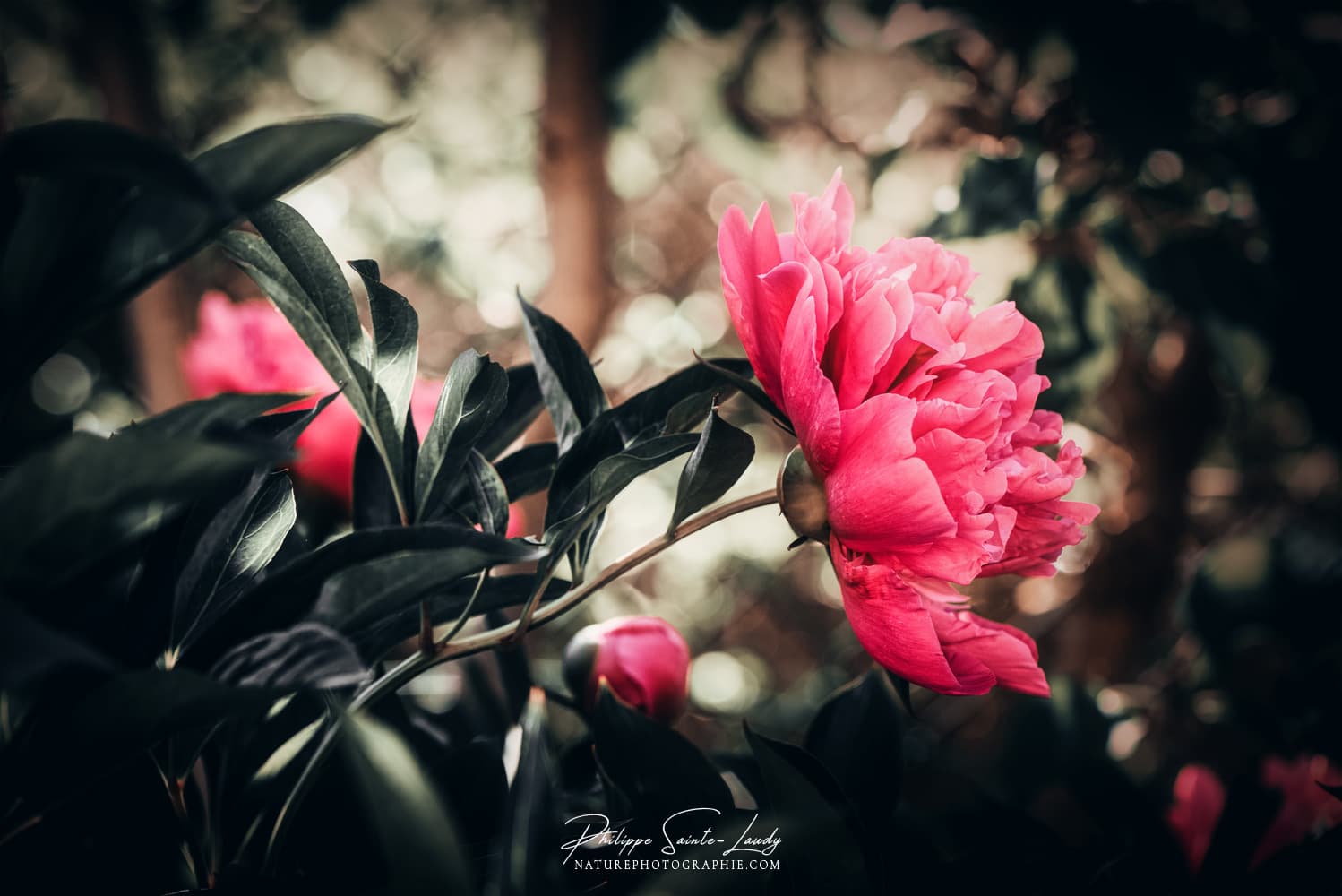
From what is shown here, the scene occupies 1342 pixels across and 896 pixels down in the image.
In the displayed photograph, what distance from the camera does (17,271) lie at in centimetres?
16

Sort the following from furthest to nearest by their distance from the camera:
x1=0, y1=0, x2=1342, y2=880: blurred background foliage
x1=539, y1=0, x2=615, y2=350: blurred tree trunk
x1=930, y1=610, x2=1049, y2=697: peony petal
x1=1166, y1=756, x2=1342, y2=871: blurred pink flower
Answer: x1=539, y1=0, x2=615, y2=350: blurred tree trunk
x1=0, y1=0, x2=1342, y2=880: blurred background foliage
x1=1166, y1=756, x2=1342, y2=871: blurred pink flower
x1=930, y1=610, x2=1049, y2=697: peony petal

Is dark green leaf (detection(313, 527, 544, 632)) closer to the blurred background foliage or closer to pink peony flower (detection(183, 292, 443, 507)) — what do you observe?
the blurred background foliage

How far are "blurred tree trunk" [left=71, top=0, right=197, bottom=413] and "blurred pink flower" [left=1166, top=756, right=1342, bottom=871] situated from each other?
90 centimetres

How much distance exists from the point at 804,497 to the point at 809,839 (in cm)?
9

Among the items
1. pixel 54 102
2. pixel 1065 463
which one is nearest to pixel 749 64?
pixel 1065 463

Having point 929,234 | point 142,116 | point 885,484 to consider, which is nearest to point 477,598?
point 885,484

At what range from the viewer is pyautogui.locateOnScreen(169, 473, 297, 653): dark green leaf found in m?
0.20

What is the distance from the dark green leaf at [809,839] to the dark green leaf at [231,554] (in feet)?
0.45

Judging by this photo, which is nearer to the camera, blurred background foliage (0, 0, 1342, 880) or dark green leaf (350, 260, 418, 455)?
dark green leaf (350, 260, 418, 455)

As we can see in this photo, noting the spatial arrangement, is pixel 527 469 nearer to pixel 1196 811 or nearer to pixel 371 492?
pixel 371 492

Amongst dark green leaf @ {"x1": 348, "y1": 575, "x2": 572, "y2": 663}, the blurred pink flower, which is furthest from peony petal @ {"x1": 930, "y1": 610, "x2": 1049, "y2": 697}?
the blurred pink flower

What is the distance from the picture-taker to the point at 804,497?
23cm

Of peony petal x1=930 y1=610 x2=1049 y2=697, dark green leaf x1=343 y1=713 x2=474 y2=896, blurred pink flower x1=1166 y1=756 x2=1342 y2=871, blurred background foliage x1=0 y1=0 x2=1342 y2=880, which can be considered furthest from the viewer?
blurred background foliage x1=0 y1=0 x2=1342 y2=880

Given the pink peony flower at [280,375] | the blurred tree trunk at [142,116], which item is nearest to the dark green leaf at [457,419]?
the pink peony flower at [280,375]
